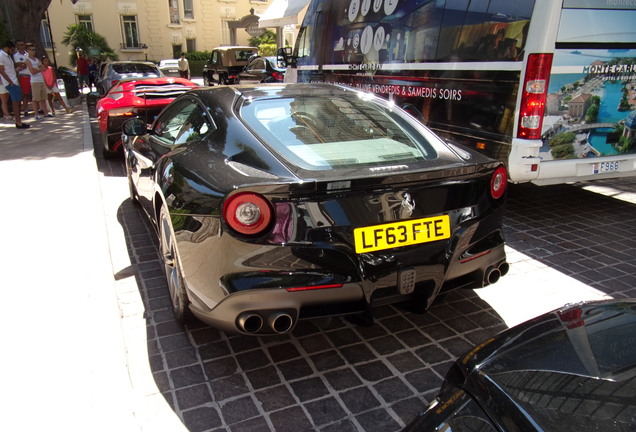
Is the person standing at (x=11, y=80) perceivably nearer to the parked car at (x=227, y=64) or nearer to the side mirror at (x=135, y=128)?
the side mirror at (x=135, y=128)

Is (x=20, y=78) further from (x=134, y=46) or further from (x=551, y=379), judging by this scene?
(x=134, y=46)

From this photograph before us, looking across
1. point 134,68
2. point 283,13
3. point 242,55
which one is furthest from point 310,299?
point 242,55

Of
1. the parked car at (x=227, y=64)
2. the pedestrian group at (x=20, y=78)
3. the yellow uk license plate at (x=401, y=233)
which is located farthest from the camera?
the parked car at (x=227, y=64)

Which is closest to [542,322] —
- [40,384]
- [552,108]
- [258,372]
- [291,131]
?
[258,372]

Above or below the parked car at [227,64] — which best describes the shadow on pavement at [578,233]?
below

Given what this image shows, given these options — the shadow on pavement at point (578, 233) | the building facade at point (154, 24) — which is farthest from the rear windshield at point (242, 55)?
the shadow on pavement at point (578, 233)

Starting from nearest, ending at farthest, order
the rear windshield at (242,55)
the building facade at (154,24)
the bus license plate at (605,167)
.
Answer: the bus license plate at (605,167) < the rear windshield at (242,55) < the building facade at (154,24)

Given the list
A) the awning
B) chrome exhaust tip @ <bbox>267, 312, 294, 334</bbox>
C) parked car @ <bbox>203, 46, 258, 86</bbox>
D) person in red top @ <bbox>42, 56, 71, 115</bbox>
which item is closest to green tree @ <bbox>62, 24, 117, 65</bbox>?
parked car @ <bbox>203, 46, 258, 86</bbox>

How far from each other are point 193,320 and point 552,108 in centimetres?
392

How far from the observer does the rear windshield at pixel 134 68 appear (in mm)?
15492

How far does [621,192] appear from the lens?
647 cm

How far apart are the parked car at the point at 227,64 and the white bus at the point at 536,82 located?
18174 mm

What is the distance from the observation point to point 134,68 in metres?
15.7

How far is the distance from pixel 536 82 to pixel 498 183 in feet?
7.06
